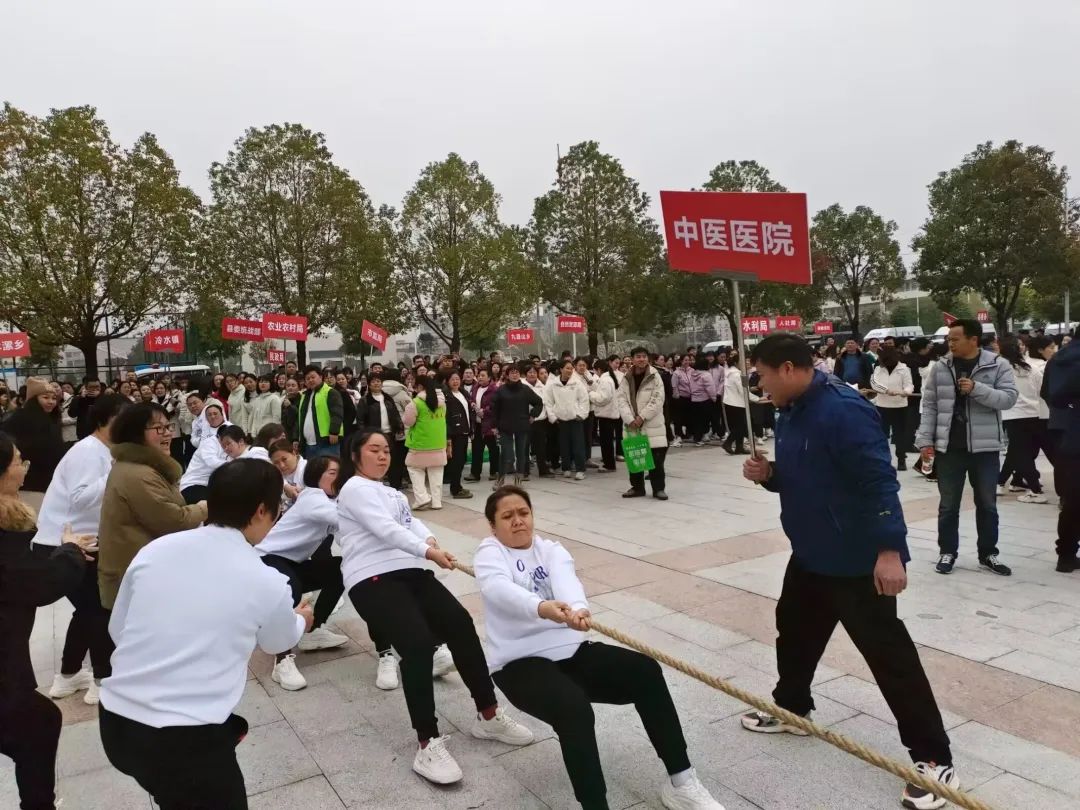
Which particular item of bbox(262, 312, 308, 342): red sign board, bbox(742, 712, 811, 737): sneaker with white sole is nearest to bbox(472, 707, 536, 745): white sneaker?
bbox(742, 712, 811, 737): sneaker with white sole

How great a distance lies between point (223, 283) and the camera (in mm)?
22812

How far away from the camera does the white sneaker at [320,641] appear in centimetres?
437

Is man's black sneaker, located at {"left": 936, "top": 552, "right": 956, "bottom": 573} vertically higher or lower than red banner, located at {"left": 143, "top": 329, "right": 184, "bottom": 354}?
lower

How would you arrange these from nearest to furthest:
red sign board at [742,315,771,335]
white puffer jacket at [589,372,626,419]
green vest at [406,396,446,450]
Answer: green vest at [406,396,446,450] < white puffer jacket at [589,372,626,419] < red sign board at [742,315,771,335]

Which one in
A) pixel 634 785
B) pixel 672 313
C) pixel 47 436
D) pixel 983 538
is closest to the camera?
pixel 634 785

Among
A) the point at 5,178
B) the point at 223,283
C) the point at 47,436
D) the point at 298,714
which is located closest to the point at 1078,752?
the point at 298,714

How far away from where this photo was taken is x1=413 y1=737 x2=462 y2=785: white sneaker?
2.86 meters

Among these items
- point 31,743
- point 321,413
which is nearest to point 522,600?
point 31,743

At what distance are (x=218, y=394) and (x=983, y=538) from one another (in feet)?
35.2

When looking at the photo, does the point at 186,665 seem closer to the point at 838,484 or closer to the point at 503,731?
the point at 503,731

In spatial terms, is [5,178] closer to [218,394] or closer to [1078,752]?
[218,394]

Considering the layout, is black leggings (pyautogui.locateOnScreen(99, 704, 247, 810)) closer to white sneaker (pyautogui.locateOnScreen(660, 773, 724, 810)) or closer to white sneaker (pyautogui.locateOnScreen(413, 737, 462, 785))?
white sneaker (pyautogui.locateOnScreen(413, 737, 462, 785))

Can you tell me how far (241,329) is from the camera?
621 inches

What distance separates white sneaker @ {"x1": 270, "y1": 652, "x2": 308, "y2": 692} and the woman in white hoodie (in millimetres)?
1529
